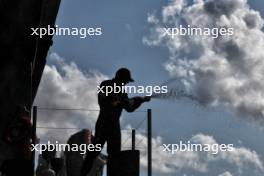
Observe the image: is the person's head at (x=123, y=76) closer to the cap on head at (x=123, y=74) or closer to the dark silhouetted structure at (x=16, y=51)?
the cap on head at (x=123, y=74)

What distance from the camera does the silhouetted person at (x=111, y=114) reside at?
8.20 m

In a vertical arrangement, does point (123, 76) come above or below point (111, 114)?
above

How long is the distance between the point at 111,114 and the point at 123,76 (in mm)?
566

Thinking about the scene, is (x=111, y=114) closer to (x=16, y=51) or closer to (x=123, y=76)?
(x=123, y=76)

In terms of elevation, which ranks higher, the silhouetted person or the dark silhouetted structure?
the dark silhouetted structure

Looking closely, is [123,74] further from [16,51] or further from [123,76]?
[16,51]

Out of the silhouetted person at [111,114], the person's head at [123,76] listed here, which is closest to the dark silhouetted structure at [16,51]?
the silhouetted person at [111,114]

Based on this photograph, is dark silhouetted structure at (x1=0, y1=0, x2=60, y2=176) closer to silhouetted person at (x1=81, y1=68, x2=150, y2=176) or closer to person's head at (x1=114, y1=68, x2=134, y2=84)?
silhouetted person at (x1=81, y1=68, x2=150, y2=176)

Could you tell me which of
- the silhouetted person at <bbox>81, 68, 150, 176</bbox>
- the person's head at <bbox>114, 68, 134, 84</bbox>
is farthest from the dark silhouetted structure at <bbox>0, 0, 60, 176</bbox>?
the person's head at <bbox>114, 68, 134, 84</bbox>

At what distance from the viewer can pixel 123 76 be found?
8.18m

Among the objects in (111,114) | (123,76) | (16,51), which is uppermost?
(16,51)

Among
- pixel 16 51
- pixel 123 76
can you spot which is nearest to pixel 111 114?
pixel 123 76

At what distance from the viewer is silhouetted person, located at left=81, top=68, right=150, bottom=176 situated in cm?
820

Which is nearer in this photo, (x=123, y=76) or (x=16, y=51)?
(x=123, y=76)
